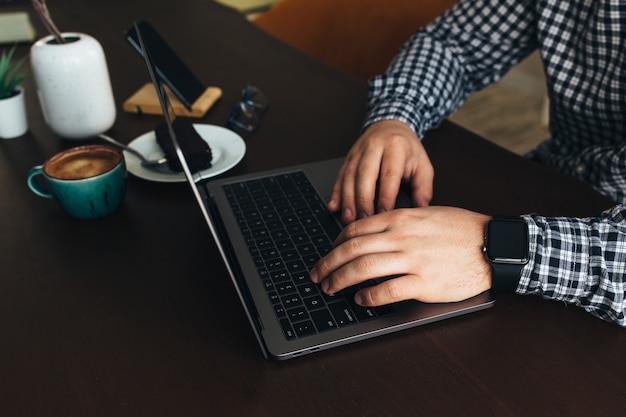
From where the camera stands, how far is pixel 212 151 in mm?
894

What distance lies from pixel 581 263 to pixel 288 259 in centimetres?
31

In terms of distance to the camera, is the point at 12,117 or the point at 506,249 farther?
the point at 12,117

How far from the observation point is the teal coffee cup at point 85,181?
71 cm

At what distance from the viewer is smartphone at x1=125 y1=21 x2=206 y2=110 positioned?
3.29 feet

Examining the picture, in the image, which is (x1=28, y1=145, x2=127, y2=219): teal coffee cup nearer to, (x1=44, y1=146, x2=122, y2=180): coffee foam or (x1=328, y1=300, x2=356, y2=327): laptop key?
(x1=44, y1=146, x2=122, y2=180): coffee foam

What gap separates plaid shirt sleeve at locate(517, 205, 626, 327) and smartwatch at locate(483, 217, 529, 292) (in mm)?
10

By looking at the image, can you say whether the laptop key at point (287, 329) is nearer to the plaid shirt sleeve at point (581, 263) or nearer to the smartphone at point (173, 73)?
the plaid shirt sleeve at point (581, 263)

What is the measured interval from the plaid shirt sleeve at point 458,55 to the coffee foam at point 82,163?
16.6 inches

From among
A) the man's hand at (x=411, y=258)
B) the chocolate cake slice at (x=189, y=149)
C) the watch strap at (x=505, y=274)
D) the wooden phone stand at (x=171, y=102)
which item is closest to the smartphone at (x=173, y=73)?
the wooden phone stand at (x=171, y=102)

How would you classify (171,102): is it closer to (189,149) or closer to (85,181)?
(189,149)

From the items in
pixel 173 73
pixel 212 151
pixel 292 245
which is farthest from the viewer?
pixel 173 73

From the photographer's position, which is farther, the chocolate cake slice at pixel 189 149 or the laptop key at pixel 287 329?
the chocolate cake slice at pixel 189 149

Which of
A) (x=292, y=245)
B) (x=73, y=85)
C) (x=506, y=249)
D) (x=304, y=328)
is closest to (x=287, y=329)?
(x=304, y=328)

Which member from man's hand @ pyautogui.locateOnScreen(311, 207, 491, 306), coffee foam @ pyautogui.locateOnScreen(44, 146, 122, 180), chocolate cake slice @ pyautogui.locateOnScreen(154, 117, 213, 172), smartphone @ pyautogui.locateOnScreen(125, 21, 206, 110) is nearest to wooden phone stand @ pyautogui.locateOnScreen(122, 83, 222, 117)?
smartphone @ pyautogui.locateOnScreen(125, 21, 206, 110)
